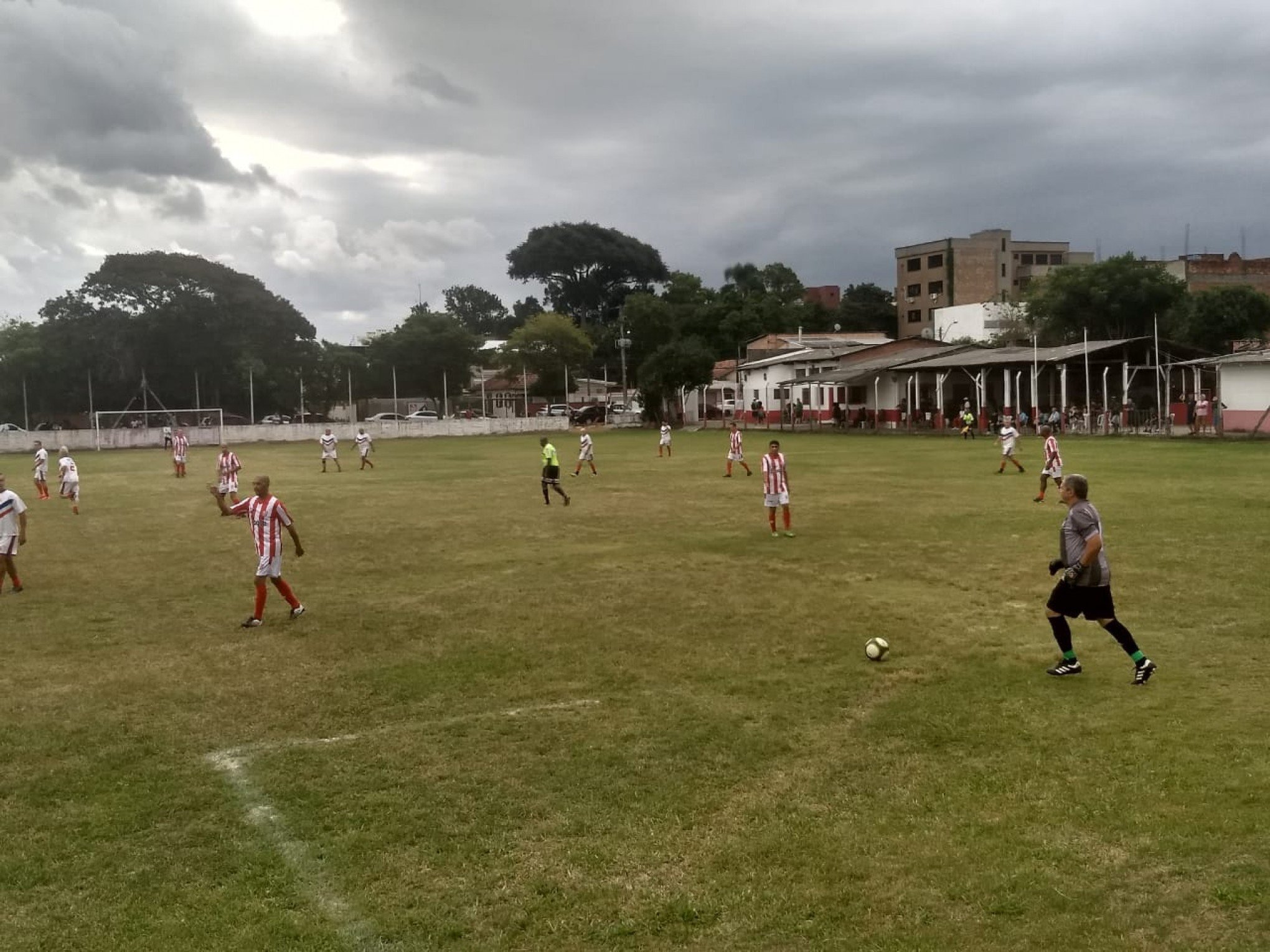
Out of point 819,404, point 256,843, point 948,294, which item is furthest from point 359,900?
point 948,294

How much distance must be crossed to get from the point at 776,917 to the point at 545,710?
3.74m

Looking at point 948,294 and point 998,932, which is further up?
point 948,294

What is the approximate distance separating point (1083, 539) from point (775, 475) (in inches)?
371

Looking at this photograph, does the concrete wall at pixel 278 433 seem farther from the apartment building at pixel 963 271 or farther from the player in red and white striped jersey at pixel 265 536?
the player in red and white striped jersey at pixel 265 536

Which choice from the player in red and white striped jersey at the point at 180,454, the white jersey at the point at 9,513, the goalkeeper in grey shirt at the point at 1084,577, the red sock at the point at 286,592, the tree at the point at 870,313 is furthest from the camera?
the tree at the point at 870,313

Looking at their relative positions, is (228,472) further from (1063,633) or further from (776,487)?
(1063,633)

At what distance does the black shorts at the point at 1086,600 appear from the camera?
9047mm

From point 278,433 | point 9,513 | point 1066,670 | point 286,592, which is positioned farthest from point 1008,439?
point 278,433

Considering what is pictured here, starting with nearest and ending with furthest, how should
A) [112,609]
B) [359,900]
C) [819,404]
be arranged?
[359,900] → [112,609] → [819,404]

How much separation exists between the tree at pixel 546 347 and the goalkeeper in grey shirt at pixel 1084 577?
73.8 metres

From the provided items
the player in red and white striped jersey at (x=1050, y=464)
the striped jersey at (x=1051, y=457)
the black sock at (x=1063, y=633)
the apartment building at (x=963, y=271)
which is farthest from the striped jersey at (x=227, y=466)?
the apartment building at (x=963, y=271)

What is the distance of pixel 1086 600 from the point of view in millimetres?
9102

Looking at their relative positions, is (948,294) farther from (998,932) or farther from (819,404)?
(998,932)

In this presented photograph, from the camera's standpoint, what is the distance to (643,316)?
79312mm
